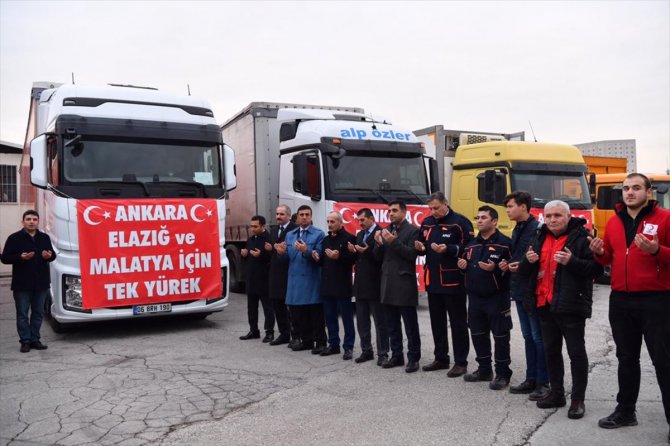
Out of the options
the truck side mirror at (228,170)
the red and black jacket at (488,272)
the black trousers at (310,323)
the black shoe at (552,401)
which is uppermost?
the truck side mirror at (228,170)

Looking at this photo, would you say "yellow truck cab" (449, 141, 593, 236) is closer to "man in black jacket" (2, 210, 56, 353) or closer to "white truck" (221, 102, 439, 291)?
"white truck" (221, 102, 439, 291)

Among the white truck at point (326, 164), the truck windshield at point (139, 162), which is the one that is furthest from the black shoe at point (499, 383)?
the truck windshield at point (139, 162)

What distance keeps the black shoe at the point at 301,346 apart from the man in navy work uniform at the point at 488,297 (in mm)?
2475

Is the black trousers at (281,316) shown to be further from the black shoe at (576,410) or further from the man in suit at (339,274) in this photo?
the black shoe at (576,410)

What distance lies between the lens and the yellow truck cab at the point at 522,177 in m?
11.8

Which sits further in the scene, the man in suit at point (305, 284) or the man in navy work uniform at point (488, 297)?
the man in suit at point (305, 284)

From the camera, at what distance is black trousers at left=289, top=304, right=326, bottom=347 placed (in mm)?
8031

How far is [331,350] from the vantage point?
7867 millimetres

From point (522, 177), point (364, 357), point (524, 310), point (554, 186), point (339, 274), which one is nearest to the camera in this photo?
point (524, 310)

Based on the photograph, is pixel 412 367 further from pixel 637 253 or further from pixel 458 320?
pixel 637 253

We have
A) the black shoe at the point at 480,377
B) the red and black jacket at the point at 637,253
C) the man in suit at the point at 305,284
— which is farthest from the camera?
the man in suit at the point at 305,284

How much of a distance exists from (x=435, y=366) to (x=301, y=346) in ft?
6.55

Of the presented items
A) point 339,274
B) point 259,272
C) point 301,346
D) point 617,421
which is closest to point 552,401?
point 617,421

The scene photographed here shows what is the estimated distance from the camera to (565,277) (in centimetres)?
515
